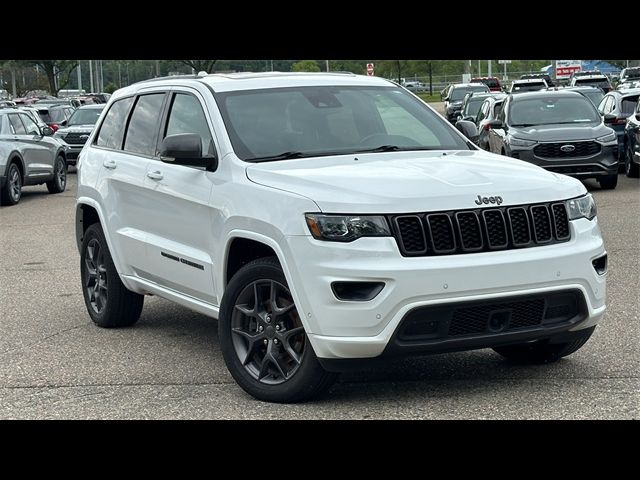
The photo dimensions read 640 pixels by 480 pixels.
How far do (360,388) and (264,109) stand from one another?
6.09ft

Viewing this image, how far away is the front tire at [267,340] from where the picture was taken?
630cm

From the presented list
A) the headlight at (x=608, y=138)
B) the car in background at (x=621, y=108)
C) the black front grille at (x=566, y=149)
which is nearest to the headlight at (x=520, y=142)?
the black front grille at (x=566, y=149)

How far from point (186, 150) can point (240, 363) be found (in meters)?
1.31

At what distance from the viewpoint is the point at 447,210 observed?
6082 mm

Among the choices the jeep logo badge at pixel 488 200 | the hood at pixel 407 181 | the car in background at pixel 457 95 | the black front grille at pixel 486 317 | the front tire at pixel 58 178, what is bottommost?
the car in background at pixel 457 95

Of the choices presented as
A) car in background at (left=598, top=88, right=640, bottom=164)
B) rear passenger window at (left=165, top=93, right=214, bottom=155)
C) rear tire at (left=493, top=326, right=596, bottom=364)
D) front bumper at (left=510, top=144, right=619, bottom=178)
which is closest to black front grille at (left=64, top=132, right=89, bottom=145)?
car in background at (left=598, top=88, right=640, bottom=164)

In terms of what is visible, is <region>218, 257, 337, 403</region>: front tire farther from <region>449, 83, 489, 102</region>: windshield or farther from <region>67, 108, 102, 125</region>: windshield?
<region>449, 83, 489, 102</region>: windshield

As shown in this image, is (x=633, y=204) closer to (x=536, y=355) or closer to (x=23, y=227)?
(x=23, y=227)

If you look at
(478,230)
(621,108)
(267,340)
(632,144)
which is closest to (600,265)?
(478,230)

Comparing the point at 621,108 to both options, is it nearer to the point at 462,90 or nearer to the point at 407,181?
the point at 407,181

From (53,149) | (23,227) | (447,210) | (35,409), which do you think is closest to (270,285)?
(447,210)

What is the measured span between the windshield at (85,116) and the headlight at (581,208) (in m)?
25.1

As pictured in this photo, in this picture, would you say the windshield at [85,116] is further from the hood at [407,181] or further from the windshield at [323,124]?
the hood at [407,181]

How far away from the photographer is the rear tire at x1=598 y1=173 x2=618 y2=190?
1988 centimetres
